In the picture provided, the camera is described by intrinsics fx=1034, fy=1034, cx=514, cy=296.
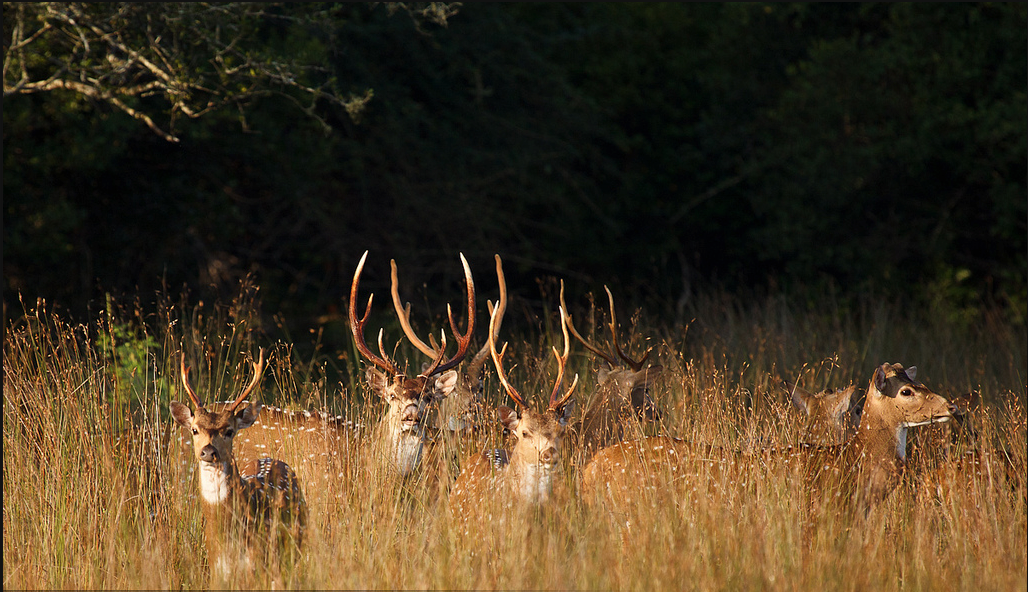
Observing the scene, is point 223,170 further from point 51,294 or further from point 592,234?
point 592,234

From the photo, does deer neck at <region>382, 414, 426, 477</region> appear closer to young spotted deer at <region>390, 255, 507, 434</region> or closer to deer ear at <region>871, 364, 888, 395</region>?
young spotted deer at <region>390, 255, 507, 434</region>

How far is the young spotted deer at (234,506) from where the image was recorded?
3559 millimetres

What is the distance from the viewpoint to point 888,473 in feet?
13.5

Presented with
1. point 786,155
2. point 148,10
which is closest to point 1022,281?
point 786,155

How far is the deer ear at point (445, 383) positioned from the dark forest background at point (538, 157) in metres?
3.03

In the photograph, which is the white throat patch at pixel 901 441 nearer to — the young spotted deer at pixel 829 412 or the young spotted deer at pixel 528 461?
the young spotted deer at pixel 829 412

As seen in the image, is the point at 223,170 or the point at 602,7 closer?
the point at 223,170

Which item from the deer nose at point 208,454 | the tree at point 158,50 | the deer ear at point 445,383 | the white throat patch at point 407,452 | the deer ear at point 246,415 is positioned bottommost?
the deer nose at point 208,454

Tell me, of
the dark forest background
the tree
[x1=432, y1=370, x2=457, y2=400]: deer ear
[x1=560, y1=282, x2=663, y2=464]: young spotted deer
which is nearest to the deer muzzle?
[x1=432, y1=370, x2=457, y2=400]: deer ear

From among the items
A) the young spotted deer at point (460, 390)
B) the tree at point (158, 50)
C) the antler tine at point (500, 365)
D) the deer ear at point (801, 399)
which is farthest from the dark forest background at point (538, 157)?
the deer ear at point (801, 399)

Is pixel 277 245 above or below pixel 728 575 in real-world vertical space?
above

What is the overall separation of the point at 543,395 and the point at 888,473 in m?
1.79

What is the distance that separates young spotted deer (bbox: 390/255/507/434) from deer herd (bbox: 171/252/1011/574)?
0.03 meters

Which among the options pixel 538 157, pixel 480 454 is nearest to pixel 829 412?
pixel 480 454
